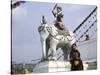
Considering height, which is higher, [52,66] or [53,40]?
[53,40]

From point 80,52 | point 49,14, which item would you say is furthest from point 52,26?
point 80,52

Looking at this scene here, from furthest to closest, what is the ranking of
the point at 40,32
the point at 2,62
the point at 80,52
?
the point at 80,52 < the point at 40,32 < the point at 2,62

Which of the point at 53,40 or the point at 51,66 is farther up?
the point at 53,40

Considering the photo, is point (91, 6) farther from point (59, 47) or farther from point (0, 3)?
point (0, 3)

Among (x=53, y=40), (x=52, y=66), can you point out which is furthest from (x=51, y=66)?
(x=53, y=40)

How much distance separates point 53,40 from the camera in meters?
2.24

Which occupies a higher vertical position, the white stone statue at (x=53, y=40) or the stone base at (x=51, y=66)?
the white stone statue at (x=53, y=40)

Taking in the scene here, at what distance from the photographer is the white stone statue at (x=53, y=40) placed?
2.20 m

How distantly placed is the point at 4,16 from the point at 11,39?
0.71 feet

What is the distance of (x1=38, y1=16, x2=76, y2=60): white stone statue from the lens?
2203 millimetres

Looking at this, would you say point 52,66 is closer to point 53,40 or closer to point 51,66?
point 51,66

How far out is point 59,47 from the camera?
2.25 metres

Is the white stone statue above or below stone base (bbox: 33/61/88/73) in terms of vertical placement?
above

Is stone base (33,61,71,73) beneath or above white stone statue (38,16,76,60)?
beneath
